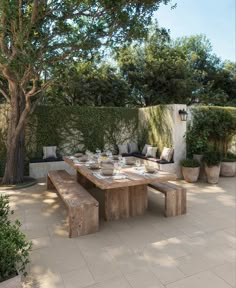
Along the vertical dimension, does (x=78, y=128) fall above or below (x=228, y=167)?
above

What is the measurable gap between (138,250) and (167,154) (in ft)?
12.8

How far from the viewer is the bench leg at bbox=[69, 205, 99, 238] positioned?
295 cm

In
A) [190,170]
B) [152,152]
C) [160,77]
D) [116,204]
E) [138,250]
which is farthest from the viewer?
[160,77]

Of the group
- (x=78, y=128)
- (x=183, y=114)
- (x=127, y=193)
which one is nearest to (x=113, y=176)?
(x=127, y=193)

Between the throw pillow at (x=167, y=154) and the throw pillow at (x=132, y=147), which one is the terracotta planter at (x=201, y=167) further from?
the throw pillow at (x=132, y=147)

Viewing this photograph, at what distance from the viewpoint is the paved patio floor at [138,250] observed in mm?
2119

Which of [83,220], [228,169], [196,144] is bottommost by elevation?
[83,220]

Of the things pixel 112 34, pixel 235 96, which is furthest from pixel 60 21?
Result: pixel 235 96

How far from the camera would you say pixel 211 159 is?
5652 mm

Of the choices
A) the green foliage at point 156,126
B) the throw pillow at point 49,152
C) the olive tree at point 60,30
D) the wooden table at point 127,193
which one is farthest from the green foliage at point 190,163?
A: the throw pillow at point 49,152

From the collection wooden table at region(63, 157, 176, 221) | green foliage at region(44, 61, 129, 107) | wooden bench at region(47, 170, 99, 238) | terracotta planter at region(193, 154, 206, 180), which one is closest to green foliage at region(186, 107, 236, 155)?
terracotta planter at region(193, 154, 206, 180)

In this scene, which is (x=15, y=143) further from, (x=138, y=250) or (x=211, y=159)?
(x=211, y=159)

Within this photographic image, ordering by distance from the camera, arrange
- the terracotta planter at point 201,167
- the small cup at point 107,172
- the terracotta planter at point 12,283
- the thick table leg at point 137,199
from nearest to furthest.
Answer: the terracotta planter at point 12,283 < the small cup at point 107,172 < the thick table leg at point 137,199 < the terracotta planter at point 201,167

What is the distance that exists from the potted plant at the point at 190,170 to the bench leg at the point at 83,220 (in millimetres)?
3427
